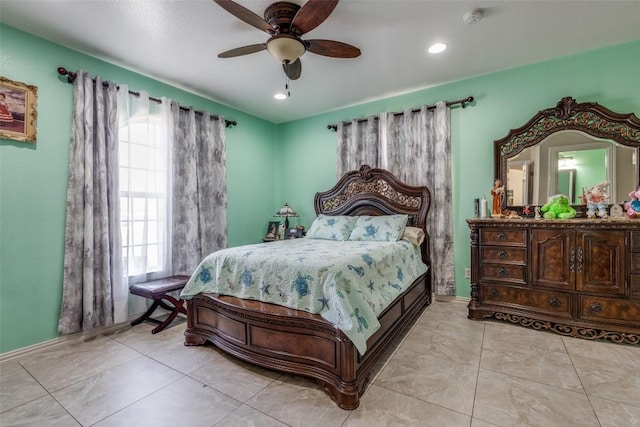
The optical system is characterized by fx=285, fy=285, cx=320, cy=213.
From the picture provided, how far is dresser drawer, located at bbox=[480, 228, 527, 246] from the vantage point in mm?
2750

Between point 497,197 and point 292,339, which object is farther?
point 497,197

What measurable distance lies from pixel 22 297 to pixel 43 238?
0.49m

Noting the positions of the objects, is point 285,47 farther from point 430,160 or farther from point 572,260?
point 572,260

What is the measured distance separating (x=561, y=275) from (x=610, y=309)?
40cm

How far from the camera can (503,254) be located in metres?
2.83

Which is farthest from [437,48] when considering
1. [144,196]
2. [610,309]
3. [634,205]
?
[144,196]

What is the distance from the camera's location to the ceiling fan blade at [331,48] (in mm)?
2203

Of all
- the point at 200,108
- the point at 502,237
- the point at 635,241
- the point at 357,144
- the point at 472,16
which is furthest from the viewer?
the point at 357,144

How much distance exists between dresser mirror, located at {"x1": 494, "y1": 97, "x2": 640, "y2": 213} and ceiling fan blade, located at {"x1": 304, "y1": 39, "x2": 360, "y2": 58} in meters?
2.02

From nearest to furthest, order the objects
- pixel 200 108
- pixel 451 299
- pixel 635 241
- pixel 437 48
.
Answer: pixel 635 241 < pixel 437 48 < pixel 451 299 < pixel 200 108

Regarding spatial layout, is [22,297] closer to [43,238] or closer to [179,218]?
[43,238]

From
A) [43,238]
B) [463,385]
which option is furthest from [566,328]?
[43,238]

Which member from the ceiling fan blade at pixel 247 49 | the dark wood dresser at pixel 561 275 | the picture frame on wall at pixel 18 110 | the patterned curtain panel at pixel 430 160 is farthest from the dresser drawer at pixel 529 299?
the picture frame on wall at pixel 18 110

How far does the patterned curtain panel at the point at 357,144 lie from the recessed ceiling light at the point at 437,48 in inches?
49.4
